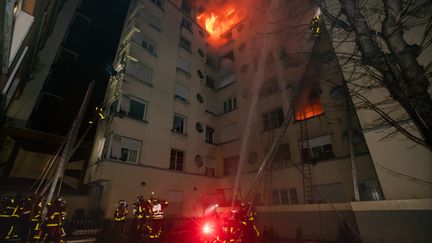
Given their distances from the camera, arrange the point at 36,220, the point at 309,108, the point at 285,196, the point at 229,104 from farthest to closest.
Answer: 1. the point at 229,104
2. the point at 309,108
3. the point at 285,196
4. the point at 36,220

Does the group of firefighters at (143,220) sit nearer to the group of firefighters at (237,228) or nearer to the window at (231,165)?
the group of firefighters at (237,228)

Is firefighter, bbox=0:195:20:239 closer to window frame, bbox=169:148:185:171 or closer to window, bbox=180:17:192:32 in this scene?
window frame, bbox=169:148:185:171

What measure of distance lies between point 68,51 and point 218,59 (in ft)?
49.3

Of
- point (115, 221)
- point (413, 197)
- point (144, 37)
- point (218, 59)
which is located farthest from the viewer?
point (218, 59)

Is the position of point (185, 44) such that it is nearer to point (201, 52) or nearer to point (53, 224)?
point (201, 52)

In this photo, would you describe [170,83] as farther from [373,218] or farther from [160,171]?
[373,218]

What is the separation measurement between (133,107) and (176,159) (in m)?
5.25

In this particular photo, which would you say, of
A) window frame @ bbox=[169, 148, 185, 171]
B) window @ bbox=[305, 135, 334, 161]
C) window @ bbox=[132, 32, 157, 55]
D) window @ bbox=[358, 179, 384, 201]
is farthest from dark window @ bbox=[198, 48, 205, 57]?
window @ bbox=[358, 179, 384, 201]

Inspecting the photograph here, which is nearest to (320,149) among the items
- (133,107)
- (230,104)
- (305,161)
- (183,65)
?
(305,161)

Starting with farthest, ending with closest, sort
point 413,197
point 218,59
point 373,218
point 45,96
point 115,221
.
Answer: point 218,59, point 45,96, point 115,221, point 373,218, point 413,197

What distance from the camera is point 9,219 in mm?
8453

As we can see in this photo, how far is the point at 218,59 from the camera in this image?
24484 mm

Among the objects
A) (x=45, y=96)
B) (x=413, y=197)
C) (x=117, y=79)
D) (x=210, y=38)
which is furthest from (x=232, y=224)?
(x=210, y=38)

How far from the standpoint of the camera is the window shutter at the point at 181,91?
18702mm
